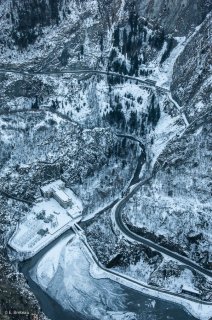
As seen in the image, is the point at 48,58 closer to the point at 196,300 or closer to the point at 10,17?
the point at 10,17

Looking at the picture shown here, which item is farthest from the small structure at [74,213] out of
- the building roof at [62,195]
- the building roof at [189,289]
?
the building roof at [189,289]

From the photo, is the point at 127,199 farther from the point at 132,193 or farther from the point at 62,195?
the point at 62,195

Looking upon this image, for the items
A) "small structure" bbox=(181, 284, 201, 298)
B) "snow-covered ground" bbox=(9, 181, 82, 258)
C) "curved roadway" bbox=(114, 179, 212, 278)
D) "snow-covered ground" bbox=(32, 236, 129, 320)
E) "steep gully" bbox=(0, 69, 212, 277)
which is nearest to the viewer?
"snow-covered ground" bbox=(32, 236, 129, 320)

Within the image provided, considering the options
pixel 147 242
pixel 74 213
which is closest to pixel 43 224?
pixel 74 213

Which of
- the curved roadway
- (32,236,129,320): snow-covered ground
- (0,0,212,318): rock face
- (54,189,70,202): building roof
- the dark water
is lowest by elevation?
the dark water

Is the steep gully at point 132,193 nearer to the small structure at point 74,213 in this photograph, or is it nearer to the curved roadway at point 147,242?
the curved roadway at point 147,242

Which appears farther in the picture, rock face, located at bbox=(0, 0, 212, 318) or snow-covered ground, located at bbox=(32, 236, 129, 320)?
rock face, located at bbox=(0, 0, 212, 318)

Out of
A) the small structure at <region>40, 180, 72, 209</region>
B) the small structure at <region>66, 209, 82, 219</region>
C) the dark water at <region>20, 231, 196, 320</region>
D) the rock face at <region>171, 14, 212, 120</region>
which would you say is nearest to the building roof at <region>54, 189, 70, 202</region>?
the small structure at <region>40, 180, 72, 209</region>

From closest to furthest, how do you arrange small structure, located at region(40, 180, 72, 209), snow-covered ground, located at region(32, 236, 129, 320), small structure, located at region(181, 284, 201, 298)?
snow-covered ground, located at region(32, 236, 129, 320) < small structure, located at region(181, 284, 201, 298) < small structure, located at region(40, 180, 72, 209)

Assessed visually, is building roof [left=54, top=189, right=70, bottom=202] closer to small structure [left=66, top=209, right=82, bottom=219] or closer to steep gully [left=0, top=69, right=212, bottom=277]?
small structure [left=66, top=209, right=82, bottom=219]
